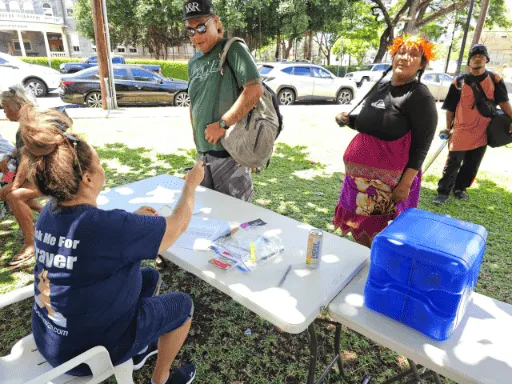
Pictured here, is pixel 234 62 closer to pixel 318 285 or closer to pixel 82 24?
pixel 318 285

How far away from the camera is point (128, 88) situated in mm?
9992

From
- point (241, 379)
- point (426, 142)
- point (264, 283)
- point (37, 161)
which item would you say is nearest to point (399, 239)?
point (264, 283)

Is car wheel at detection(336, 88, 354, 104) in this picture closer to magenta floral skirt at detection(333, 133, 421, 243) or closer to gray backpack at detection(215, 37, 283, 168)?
magenta floral skirt at detection(333, 133, 421, 243)

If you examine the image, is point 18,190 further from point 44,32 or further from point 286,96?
point 44,32

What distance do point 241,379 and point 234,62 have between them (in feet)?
6.61

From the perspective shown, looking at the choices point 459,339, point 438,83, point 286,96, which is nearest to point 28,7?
point 286,96

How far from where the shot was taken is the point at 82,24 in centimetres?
2470

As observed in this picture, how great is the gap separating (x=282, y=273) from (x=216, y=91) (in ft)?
4.52

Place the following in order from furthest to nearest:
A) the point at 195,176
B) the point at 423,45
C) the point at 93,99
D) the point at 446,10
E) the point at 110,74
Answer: the point at 446,10
the point at 93,99
the point at 110,74
the point at 423,45
the point at 195,176

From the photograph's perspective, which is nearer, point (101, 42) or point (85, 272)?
point (85, 272)

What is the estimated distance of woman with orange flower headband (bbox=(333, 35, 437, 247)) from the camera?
210 centimetres

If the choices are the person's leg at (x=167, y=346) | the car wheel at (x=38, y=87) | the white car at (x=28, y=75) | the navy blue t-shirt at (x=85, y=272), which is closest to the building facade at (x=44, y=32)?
the white car at (x=28, y=75)

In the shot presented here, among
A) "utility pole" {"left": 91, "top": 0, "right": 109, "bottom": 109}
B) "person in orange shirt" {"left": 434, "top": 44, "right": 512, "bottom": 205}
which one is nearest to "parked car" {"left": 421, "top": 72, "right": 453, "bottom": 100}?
"person in orange shirt" {"left": 434, "top": 44, "right": 512, "bottom": 205}

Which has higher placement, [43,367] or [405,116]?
[405,116]
